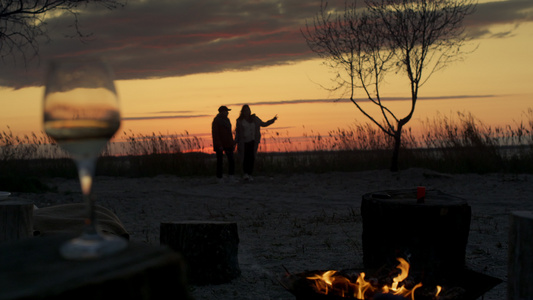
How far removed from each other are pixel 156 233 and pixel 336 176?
6995mm

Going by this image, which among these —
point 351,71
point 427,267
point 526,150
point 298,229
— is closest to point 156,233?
point 298,229

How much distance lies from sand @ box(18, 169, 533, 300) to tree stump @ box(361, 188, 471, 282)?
2.32 ft

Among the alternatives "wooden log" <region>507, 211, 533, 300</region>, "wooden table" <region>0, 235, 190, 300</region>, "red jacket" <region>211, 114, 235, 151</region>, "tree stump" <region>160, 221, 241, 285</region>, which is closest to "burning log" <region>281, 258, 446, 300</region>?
"wooden log" <region>507, 211, 533, 300</region>

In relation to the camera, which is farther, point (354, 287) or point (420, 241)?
point (420, 241)

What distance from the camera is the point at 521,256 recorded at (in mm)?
2871

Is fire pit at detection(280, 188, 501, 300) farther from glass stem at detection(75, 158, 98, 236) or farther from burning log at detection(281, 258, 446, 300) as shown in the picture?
glass stem at detection(75, 158, 98, 236)

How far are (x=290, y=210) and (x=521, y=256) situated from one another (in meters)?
6.33

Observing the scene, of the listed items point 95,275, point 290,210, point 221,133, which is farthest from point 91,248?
point 221,133

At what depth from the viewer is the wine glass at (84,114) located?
1.19 m

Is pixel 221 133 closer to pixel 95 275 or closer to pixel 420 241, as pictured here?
pixel 420 241

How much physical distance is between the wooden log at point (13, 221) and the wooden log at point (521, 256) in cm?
299

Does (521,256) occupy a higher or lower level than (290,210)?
higher

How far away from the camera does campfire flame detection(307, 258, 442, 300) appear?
310 centimetres

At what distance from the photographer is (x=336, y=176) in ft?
43.6
